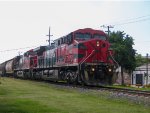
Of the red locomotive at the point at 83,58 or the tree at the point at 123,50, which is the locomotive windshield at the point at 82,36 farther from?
the tree at the point at 123,50

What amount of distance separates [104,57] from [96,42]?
1210 mm

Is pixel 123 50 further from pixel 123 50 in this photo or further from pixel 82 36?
pixel 82 36

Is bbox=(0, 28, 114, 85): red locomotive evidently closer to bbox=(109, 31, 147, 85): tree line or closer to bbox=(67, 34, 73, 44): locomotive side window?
bbox=(67, 34, 73, 44): locomotive side window

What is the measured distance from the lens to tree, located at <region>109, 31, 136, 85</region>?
1642 inches

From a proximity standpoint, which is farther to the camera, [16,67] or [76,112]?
[16,67]

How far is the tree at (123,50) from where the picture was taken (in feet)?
137

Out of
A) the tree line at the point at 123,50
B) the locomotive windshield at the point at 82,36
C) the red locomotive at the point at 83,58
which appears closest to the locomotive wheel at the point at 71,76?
the red locomotive at the point at 83,58

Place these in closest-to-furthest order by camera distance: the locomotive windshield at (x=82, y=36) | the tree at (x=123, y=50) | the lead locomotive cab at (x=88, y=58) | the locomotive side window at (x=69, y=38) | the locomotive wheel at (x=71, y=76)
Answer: the lead locomotive cab at (x=88, y=58) → the locomotive wheel at (x=71, y=76) → the locomotive windshield at (x=82, y=36) → the locomotive side window at (x=69, y=38) → the tree at (x=123, y=50)

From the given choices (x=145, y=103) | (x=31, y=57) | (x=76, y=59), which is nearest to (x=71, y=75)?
(x=76, y=59)

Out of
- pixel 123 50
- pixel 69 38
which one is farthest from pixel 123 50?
pixel 69 38

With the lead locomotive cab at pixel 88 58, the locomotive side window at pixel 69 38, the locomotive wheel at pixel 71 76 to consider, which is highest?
the locomotive side window at pixel 69 38

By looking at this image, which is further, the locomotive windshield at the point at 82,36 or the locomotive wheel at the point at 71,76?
the locomotive windshield at the point at 82,36

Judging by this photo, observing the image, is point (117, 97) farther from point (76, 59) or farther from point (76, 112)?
point (76, 59)

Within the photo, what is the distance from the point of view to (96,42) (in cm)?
2253
